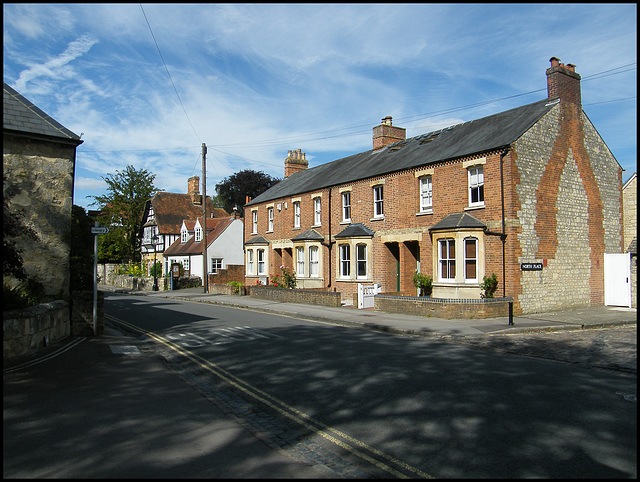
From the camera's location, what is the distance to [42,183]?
1289cm

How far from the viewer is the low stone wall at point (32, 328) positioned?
31.8ft

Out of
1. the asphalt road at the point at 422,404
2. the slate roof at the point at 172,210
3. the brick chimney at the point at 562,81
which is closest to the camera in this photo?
the asphalt road at the point at 422,404

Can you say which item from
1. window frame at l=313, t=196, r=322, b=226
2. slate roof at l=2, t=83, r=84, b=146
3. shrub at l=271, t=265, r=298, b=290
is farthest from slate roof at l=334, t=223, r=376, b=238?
slate roof at l=2, t=83, r=84, b=146

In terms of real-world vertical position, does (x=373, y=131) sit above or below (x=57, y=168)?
above

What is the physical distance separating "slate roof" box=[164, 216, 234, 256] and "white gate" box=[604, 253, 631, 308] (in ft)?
104

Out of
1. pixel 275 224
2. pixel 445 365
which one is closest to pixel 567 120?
pixel 445 365

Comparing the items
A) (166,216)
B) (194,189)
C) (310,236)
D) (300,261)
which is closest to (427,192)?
(310,236)

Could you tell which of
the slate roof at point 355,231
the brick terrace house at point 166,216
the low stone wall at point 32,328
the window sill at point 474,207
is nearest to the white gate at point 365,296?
the slate roof at point 355,231

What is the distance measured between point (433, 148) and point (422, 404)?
19.3m

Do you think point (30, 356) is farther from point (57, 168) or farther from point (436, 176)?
point (436, 176)

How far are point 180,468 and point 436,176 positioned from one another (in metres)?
19.3

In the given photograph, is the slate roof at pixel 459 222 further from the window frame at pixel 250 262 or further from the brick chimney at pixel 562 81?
the window frame at pixel 250 262

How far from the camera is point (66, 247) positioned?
13.3 m

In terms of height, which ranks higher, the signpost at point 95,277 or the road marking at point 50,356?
the signpost at point 95,277
